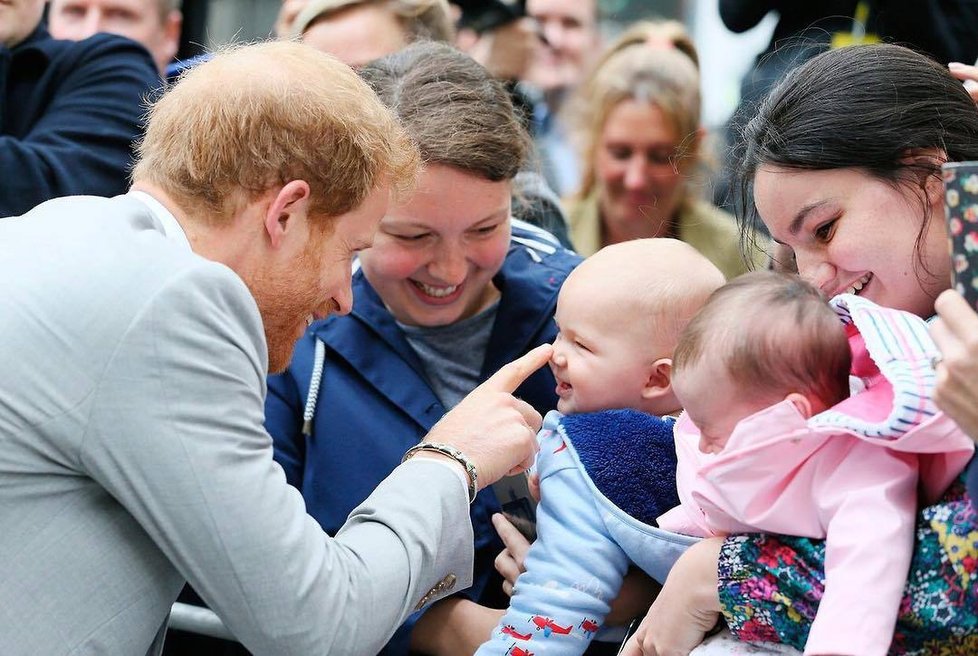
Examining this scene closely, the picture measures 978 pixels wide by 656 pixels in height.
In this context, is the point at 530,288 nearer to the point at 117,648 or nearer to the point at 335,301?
the point at 335,301

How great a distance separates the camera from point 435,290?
2732 millimetres

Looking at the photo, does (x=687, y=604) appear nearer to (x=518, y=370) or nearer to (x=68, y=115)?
(x=518, y=370)

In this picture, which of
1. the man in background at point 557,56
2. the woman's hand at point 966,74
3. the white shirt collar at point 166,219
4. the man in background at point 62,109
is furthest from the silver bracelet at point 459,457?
the man in background at point 557,56

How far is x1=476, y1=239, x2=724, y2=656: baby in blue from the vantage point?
2.13 metres

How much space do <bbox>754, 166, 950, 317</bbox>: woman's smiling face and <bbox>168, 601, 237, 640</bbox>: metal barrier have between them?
1326 millimetres

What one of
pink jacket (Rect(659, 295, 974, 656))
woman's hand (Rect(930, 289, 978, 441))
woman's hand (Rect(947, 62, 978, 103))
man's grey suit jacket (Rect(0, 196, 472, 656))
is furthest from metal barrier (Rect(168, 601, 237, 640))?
woman's hand (Rect(947, 62, 978, 103))

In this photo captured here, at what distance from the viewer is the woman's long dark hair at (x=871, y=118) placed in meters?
2.04

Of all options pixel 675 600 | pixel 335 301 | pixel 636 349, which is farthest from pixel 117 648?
pixel 636 349

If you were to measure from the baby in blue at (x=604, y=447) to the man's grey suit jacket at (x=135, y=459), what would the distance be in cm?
31

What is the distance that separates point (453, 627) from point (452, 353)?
61cm

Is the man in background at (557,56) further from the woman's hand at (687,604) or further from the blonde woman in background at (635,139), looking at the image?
the woman's hand at (687,604)

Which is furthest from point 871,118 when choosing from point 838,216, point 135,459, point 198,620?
point 198,620

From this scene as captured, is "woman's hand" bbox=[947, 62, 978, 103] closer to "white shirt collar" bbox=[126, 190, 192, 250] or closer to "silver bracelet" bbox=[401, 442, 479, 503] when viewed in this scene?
"silver bracelet" bbox=[401, 442, 479, 503]

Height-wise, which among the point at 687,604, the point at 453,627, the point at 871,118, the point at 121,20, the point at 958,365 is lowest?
the point at 453,627
